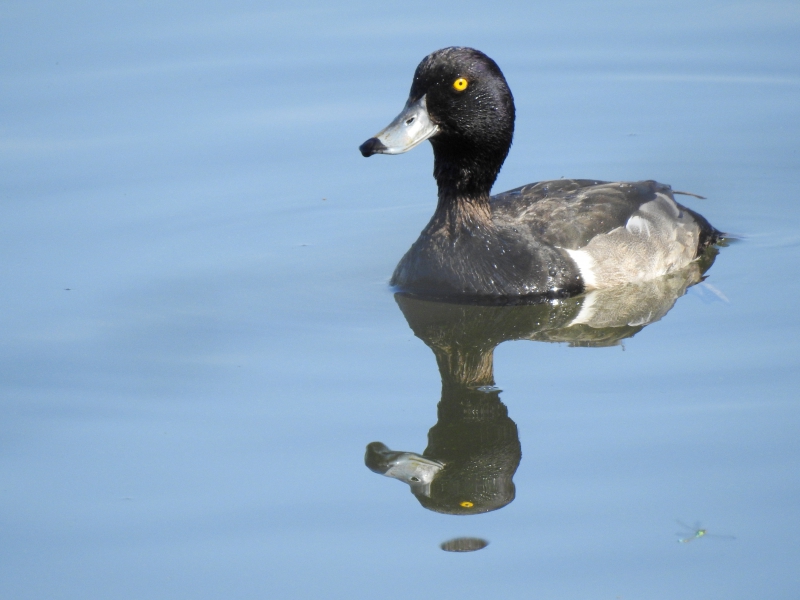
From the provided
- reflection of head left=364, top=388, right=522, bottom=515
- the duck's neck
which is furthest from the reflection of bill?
the duck's neck

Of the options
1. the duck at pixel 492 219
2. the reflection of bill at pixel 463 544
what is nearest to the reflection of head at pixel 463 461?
the reflection of bill at pixel 463 544

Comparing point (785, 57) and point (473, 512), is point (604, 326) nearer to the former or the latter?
point (473, 512)

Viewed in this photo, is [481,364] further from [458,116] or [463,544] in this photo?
[463,544]

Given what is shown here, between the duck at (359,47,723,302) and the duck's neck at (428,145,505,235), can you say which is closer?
the duck at (359,47,723,302)

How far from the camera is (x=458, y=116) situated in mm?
8078

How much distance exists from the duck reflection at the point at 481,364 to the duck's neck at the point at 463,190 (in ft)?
1.95

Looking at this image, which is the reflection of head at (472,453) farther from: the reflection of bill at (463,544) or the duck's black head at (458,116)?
the duck's black head at (458,116)

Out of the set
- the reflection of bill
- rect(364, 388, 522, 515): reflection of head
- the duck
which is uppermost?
the duck

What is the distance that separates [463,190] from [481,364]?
1.46m

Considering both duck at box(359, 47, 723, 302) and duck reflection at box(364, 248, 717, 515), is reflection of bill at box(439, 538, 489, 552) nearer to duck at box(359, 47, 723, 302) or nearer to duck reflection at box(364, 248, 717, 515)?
duck reflection at box(364, 248, 717, 515)

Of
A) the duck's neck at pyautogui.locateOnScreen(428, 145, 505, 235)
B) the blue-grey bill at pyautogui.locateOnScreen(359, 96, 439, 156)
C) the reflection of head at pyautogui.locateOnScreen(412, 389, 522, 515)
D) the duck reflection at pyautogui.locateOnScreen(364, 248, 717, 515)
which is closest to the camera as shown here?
the reflection of head at pyautogui.locateOnScreen(412, 389, 522, 515)

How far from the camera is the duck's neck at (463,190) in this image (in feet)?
27.5

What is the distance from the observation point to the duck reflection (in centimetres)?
613

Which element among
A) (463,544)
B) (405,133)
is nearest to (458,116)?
(405,133)
